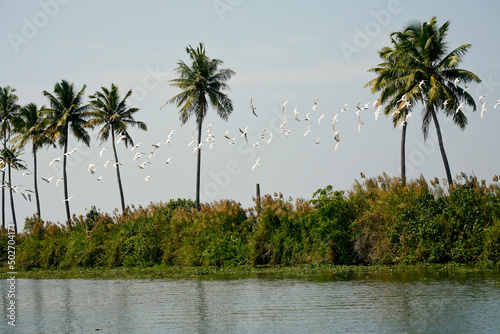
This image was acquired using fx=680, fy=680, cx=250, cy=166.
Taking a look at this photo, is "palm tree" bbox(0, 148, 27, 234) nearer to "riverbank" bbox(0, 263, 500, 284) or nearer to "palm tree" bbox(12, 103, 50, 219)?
"palm tree" bbox(12, 103, 50, 219)

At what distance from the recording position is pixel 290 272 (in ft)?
84.2

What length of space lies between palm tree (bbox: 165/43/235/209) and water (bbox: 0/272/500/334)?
26925 millimetres

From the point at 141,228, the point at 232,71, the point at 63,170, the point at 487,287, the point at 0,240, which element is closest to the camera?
the point at 487,287

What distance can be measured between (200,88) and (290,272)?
26273 mm

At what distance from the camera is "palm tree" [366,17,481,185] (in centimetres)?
3944

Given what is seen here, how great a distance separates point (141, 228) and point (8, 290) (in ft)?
32.7

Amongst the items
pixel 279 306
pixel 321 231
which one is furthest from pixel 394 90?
pixel 279 306

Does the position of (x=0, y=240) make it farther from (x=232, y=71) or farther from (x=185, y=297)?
(x=185, y=297)

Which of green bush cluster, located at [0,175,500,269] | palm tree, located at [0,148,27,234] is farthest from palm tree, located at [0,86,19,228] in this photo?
green bush cluster, located at [0,175,500,269]

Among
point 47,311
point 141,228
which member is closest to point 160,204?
point 141,228

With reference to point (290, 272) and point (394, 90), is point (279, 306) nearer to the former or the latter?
point (290, 272)

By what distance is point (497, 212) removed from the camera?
78.7ft

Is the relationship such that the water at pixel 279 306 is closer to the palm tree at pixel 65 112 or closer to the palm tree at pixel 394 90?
the palm tree at pixel 394 90

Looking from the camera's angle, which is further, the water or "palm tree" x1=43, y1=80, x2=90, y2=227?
"palm tree" x1=43, y1=80, x2=90, y2=227
